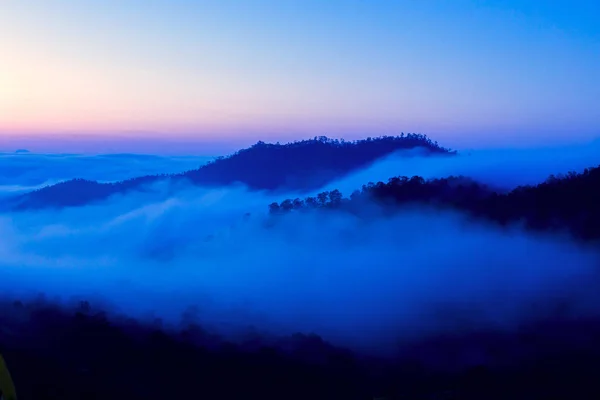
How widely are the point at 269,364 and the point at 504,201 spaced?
9.78 metres

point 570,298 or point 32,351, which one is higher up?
point 570,298

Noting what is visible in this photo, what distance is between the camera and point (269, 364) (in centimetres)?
1878

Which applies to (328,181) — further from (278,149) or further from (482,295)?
(482,295)

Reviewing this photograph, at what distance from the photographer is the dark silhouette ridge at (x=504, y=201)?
17.1 meters

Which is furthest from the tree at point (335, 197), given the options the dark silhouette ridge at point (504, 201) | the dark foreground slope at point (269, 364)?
the dark foreground slope at point (269, 364)

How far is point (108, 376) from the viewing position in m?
17.4

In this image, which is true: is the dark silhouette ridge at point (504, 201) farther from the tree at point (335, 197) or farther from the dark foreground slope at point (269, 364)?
the dark foreground slope at point (269, 364)

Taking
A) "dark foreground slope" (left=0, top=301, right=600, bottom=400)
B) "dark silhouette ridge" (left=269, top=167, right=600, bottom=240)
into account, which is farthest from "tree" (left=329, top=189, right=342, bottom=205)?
"dark foreground slope" (left=0, top=301, right=600, bottom=400)

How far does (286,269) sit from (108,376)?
1015cm

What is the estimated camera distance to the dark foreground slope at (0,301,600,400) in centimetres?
1437

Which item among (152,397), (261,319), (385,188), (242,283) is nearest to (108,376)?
(152,397)

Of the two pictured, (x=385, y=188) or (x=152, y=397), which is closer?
(x=152, y=397)

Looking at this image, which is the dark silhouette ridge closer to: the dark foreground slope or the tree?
the tree

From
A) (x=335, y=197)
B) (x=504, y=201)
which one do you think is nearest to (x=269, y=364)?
(x=335, y=197)
